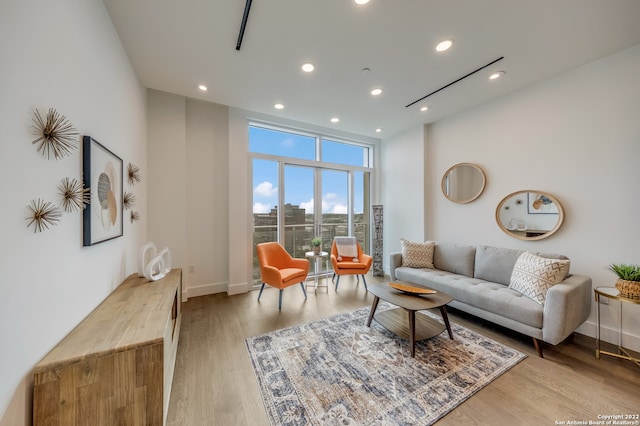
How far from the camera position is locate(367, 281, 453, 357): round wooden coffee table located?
2.15m

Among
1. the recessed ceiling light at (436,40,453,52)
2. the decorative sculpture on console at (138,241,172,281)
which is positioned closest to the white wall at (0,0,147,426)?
the decorative sculpture on console at (138,241,172,281)

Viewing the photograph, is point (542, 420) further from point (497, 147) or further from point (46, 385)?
point (497, 147)

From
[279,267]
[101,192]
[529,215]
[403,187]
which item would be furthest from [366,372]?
[403,187]

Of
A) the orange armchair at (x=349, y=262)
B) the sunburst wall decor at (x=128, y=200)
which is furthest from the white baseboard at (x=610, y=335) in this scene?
the sunburst wall decor at (x=128, y=200)

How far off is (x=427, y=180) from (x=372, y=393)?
11.9 feet

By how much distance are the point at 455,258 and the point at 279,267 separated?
2730 millimetres

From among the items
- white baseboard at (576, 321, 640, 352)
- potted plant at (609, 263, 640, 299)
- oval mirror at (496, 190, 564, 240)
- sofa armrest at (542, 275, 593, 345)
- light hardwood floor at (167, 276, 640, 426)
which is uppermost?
oval mirror at (496, 190, 564, 240)

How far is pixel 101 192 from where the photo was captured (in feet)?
5.51

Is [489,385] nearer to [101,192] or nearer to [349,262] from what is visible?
[349,262]

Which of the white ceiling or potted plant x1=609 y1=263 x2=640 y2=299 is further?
potted plant x1=609 y1=263 x2=640 y2=299

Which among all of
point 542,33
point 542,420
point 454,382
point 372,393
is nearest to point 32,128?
point 372,393

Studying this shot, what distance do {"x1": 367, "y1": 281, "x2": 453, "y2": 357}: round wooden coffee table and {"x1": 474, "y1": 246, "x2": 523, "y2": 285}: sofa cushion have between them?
3.30 feet

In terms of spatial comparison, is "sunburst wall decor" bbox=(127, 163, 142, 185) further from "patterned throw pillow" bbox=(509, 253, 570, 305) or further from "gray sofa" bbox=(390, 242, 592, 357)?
"patterned throw pillow" bbox=(509, 253, 570, 305)

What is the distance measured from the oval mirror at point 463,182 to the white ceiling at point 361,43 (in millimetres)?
1049
